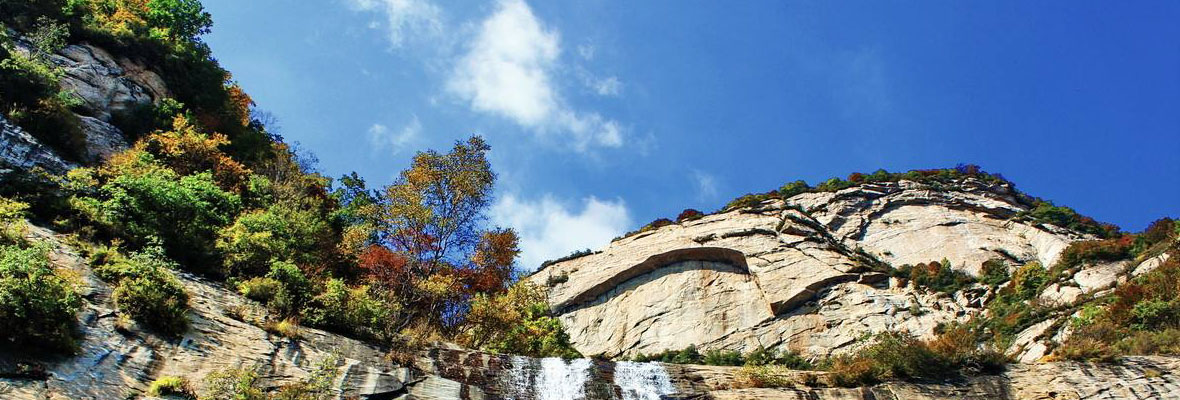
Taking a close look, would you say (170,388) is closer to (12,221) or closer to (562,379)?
(12,221)

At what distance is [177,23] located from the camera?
120 ft

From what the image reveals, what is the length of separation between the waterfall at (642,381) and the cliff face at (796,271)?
12.6m

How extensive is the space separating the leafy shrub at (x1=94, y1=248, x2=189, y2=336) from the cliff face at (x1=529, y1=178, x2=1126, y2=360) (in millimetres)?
21311

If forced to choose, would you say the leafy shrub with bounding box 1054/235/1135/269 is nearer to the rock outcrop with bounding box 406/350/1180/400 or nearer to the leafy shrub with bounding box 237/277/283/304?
the rock outcrop with bounding box 406/350/1180/400

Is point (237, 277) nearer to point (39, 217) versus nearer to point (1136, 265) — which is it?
point (39, 217)

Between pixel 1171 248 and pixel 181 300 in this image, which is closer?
pixel 181 300

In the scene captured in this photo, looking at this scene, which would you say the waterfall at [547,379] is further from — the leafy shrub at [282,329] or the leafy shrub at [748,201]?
the leafy shrub at [748,201]

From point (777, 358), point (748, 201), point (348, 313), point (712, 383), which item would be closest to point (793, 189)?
point (748, 201)

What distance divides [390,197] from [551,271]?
13.7 meters

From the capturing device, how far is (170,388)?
13.5m

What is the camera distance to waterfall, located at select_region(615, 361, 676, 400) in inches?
793

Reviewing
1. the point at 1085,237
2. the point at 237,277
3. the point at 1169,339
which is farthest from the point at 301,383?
the point at 1085,237

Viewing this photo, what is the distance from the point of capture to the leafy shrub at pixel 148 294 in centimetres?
1523

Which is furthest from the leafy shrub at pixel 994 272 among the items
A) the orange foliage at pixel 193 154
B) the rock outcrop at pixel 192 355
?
the orange foliage at pixel 193 154
